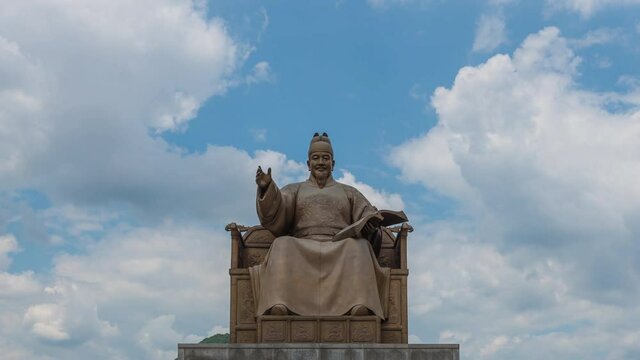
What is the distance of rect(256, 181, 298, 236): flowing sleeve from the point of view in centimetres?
1342

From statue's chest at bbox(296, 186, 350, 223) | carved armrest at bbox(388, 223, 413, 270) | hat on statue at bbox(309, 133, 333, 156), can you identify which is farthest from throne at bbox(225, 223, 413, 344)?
hat on statue at bbox(309, 133, 333, 156)

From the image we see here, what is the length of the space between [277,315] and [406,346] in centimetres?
174

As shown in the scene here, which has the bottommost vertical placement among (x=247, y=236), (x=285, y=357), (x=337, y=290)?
(x=285, y=357)

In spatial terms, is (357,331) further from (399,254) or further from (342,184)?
(342,184)

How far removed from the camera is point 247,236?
14.1 meters

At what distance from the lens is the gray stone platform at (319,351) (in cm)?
1149

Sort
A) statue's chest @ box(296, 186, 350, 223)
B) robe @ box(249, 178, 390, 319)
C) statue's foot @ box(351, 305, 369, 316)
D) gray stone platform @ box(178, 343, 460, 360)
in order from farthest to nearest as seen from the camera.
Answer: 1. statue's chest @ box(296, 186, 350, 223)
2. robe @ box(249, 178, 390, 319)
3. statue's foot @ box(351, 305, 369, 316)
4. gray stone platform @ box(178, 343, 460, 360)

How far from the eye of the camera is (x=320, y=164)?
14.3m

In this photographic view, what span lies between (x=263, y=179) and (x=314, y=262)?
4.68 feet

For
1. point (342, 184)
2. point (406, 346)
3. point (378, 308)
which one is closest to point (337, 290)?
point (378, 308)

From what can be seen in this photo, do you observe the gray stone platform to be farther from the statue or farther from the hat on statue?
the hat on statue

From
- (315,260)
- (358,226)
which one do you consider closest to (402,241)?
(358,226)

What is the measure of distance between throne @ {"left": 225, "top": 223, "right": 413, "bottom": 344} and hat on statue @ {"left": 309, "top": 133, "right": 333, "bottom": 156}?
57.1 inches

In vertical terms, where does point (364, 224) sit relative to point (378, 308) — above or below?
above
